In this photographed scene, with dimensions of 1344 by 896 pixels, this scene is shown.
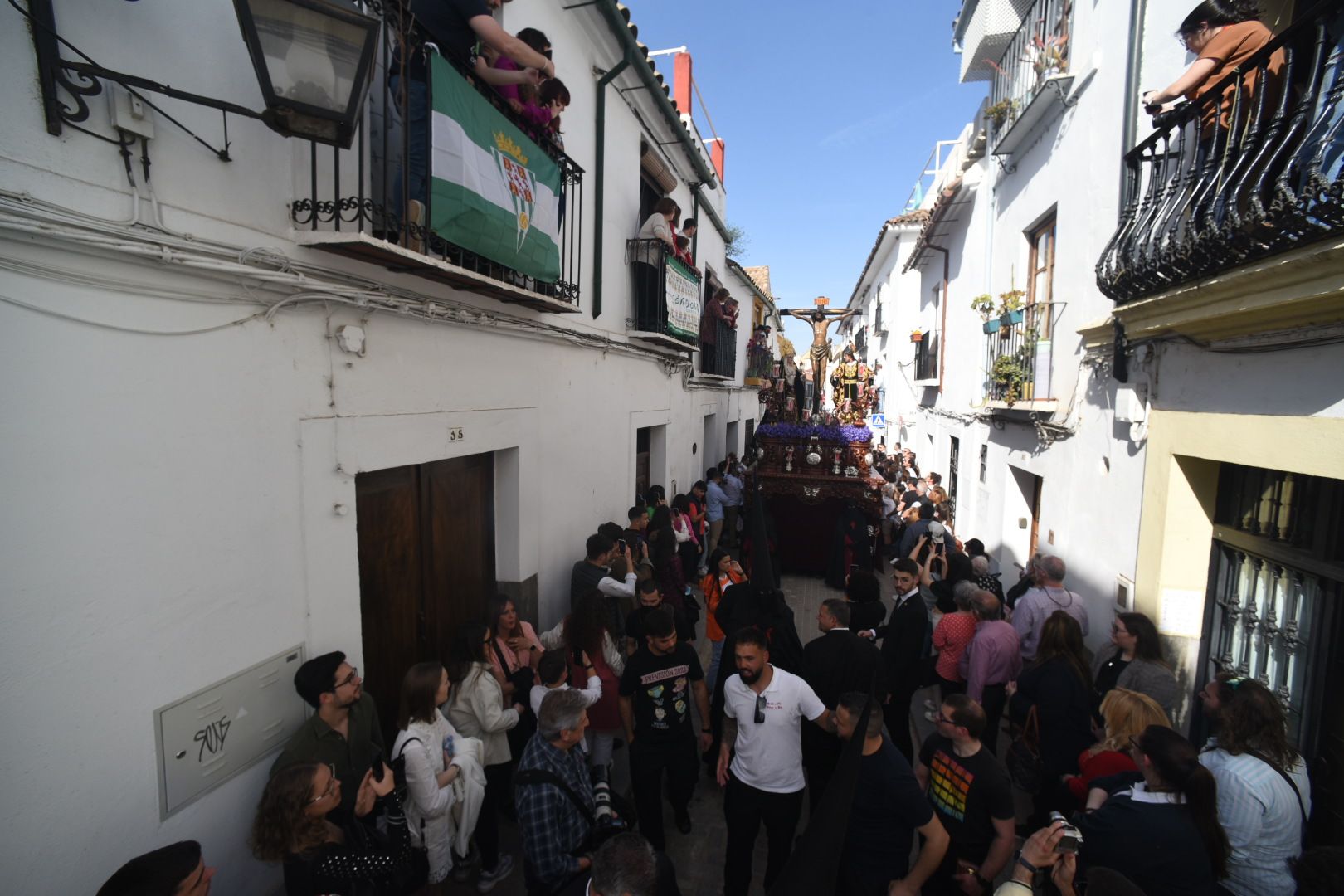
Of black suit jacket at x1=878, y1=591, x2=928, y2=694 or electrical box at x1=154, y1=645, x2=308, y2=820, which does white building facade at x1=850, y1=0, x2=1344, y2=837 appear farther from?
electrical box at x1=154, y1=645, x2=308, y2=820

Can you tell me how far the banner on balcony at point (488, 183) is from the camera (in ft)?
11.0

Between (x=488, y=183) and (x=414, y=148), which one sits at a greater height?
(x=414, y=148)

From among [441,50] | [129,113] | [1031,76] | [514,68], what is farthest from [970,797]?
[1031,76]

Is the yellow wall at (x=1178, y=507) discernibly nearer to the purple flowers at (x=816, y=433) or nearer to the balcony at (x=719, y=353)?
the purple flowers at (x=816, y=433)

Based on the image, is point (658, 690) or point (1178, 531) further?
point (1178, 531)

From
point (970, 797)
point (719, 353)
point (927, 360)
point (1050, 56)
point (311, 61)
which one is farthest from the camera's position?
point (927, 360)

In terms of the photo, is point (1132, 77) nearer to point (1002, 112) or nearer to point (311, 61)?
point (1002, 112)

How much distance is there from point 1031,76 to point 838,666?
23.6 feet

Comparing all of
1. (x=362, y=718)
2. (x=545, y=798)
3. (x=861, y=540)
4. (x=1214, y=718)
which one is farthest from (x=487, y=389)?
(x=861, y=540)

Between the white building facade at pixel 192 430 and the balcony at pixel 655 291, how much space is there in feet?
10.8

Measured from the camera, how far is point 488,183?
3785 millimetres

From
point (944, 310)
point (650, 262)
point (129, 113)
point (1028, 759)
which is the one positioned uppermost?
point (944, 310)

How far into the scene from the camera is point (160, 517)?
2.31 meters

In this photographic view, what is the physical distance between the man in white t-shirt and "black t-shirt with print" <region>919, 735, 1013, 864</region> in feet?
1.86
